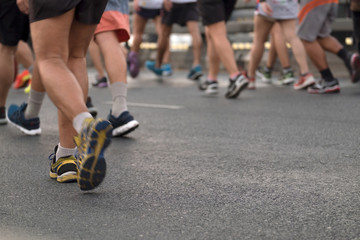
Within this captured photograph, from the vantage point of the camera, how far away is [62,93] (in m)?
3.05

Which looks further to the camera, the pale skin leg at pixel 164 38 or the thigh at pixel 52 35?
the pale skin leg at pixel 164 38

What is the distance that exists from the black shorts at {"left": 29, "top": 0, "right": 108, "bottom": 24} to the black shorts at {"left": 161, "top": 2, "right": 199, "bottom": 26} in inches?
280

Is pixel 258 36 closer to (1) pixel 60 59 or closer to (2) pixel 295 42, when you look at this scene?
(2) pixel 295 42

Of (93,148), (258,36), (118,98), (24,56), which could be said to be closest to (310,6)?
(258,36)

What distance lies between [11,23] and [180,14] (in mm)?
5590

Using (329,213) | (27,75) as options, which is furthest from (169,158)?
(27,75)

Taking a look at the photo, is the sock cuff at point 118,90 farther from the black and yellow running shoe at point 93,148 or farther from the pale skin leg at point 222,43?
Answer: the pale skin leg at point 222,43

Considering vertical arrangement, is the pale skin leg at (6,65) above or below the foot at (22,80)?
above

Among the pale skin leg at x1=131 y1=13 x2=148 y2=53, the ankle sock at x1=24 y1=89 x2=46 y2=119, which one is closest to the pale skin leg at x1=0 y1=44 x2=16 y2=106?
the ankle sock at x1=24 y1=89 x2=46 y2=119

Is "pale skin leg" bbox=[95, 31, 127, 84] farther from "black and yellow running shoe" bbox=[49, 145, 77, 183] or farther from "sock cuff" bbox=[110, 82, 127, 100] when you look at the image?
"black and yellow running shoe" bbox=[49, 145, 77, 183]

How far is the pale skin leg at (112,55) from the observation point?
4926 millimetres

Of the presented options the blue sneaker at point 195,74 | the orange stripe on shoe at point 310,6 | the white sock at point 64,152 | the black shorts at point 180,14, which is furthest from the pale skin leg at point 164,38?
the white sock at point 64,152

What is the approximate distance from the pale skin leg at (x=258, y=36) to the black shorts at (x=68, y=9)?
5.37 m

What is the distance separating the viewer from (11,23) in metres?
4.91
